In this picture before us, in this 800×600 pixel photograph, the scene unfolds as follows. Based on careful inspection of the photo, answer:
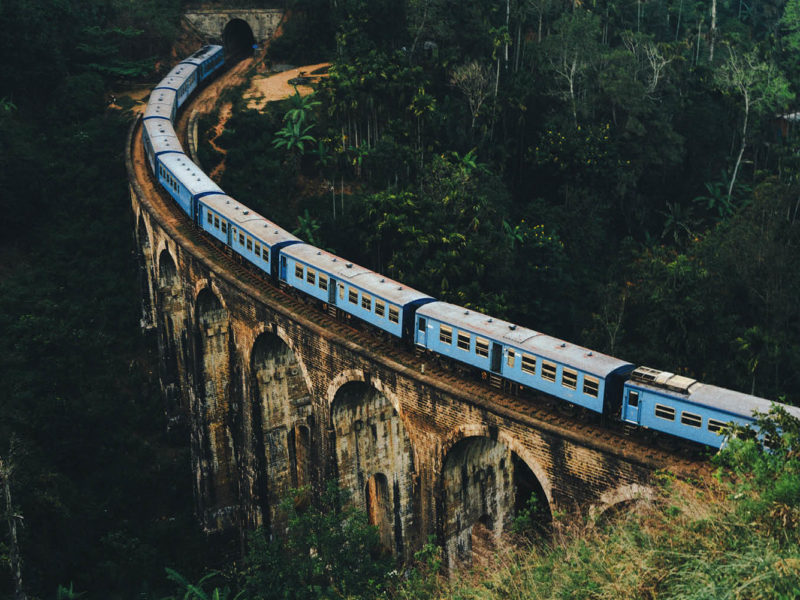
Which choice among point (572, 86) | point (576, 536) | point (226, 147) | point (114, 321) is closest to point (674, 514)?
point (576, 536)

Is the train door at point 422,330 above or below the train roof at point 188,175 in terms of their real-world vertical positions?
below

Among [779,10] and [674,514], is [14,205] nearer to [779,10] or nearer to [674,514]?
[674,514]

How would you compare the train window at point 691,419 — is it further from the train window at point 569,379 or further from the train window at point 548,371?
the train window at point 548,371

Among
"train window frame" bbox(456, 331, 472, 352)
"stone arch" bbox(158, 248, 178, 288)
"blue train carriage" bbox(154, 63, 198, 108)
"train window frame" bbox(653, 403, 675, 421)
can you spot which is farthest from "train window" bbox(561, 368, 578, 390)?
"blue train carriage" bbox(154, 63, 198, 108)

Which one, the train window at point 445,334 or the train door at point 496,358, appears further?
the train window at point 445,334

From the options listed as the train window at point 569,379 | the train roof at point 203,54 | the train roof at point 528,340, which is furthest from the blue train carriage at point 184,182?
the train roof at point 203,54

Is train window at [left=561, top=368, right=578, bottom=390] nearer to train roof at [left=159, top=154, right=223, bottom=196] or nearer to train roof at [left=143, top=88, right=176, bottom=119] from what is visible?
train roof at [left=159, top=154, right=223, bottom=196]

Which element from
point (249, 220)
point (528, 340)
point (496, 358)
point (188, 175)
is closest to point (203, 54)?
point (188, 175)
